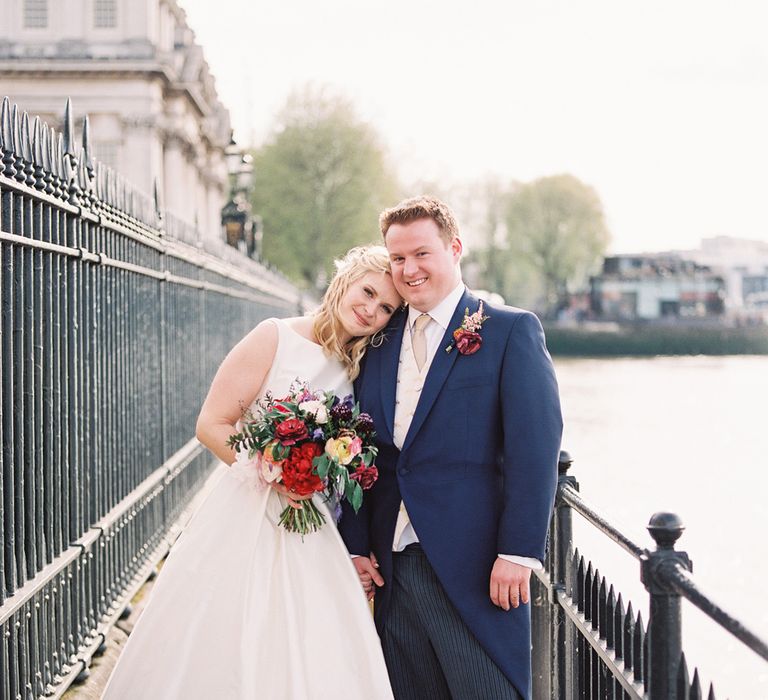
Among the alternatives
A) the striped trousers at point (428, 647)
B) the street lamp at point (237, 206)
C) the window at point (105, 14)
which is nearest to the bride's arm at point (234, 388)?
the striped trousers at point (428, 647)

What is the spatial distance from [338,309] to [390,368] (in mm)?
347

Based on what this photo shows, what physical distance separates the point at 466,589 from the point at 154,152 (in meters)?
34.5

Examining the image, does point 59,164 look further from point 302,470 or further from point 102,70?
point 102,70

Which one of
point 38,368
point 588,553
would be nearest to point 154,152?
point 588,553

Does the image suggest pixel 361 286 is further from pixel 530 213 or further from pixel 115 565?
pixel 530 213

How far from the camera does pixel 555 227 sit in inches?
3086

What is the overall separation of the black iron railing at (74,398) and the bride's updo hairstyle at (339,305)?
108 centimetres

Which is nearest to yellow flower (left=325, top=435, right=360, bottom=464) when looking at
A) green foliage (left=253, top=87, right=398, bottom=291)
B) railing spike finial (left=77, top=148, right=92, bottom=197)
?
railing spike finial (left=77, top=148, right=92, bottom=197)

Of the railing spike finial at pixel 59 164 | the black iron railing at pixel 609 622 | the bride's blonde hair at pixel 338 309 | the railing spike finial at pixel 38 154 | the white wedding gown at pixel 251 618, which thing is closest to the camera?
the black iron railing at pixel 609 622

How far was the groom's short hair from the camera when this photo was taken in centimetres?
343

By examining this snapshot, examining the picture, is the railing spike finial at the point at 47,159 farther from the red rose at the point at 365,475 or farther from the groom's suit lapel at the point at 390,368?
the red rose at the point at 365,475

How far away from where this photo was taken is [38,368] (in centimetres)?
397

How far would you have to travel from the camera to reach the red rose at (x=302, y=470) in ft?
11.2

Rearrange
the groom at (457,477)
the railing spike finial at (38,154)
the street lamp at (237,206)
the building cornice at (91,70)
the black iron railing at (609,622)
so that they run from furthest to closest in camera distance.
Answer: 1. the building cornice at (91,70)
2. the street lamp at (237,206)
3. the railing spike finial at (38,154)
4. the groom at (457,477)
5. the black iron railing at (609,622)
